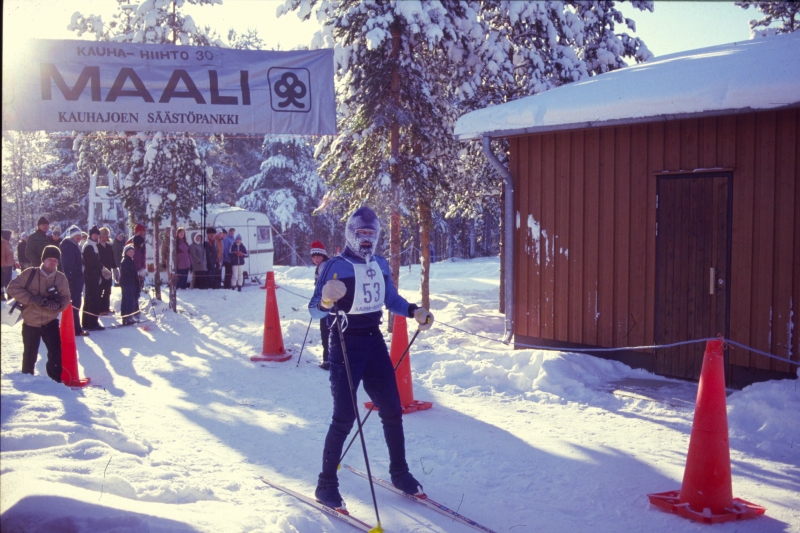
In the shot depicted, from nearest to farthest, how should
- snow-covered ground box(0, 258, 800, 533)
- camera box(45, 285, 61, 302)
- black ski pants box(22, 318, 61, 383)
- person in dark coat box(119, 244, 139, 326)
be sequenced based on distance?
snow-covered ground box(0, 258, 800, 533)
camera box(45, 285, 61, 302)
black ski pants box(22, 318, 61, 383)
person in dark coat box(119, 244, 139, 326)

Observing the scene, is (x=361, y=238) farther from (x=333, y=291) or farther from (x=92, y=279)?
(x=92, y=279)

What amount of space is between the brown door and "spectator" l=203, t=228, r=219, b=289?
624 inches

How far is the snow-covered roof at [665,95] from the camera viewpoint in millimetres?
7219

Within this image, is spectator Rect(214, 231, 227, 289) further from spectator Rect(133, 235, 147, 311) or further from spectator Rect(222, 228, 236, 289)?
spectator Rect(133, 235, 147, 311)

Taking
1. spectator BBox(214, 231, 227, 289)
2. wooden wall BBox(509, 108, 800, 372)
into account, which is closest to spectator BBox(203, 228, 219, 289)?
spectator BBox(214, 231, 227, 289)

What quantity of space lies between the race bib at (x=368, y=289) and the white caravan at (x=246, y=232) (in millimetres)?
19368

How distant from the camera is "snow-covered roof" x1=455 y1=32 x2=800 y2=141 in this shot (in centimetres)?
722

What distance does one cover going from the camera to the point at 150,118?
6.93 metres

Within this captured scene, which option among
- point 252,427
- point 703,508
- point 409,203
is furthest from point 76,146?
point 703,508

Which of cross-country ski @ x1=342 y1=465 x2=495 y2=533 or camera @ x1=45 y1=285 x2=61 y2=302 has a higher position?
camera @ x1=45 y1=285 x2=61 y2=302

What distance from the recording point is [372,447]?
20.0 feet

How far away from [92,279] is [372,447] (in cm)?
959

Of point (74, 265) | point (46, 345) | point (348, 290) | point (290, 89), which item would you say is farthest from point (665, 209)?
point (74, 265)

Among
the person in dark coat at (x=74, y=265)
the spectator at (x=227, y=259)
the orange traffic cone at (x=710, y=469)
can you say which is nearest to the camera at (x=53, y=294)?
the person in dark coat at (x=74, y=265)
